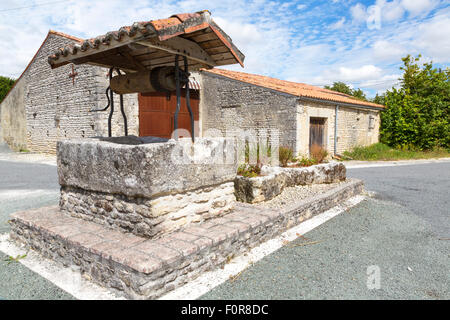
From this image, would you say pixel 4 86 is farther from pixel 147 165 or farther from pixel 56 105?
pixel 147 165

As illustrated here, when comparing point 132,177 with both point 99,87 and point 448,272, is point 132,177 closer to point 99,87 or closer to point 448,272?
point 448,272

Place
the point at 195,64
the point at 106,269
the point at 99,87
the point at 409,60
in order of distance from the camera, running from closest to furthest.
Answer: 1. the point at 106,269
2. the point at 195,64
3. the point at 99,87
4. the point at 409,60

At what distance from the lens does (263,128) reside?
11.6m

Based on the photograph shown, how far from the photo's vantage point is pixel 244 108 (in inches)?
479

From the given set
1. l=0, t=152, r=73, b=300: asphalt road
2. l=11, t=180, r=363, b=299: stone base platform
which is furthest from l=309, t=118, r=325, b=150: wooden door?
l=0, t=152, r=73, b=300: asphalt road

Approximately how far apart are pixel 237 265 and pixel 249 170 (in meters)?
2.41

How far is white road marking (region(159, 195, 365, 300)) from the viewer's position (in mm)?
2396

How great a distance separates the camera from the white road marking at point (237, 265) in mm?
2396

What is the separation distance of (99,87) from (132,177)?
882cm

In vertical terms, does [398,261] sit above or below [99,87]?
below

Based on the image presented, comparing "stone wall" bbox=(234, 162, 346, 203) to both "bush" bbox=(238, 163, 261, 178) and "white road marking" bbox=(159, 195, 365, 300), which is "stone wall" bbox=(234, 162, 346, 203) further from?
"white road marking" bbox=(159, 195, 365, 300)

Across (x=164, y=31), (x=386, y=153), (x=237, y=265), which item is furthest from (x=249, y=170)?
(x=386, y=153)
